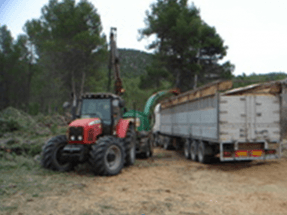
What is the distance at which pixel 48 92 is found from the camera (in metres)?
54.8

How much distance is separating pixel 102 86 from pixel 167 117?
25.3m

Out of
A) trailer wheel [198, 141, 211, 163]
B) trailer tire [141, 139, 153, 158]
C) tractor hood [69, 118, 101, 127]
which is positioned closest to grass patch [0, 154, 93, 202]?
tractor hood [69, 118, 101, 127]

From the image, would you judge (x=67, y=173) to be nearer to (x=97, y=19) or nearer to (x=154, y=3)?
(x=154, y=3)

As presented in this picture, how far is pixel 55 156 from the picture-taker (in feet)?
31.1

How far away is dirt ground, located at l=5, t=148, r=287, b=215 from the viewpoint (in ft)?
19.0

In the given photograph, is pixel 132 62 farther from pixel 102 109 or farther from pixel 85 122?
pixel 85 122

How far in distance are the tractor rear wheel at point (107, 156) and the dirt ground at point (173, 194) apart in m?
0.24

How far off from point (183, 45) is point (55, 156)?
65.8 ft

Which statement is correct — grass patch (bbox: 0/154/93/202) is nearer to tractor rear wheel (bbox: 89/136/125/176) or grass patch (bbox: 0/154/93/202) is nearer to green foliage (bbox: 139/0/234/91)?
tractor rear wheel (bbox: 89/136/125/176)

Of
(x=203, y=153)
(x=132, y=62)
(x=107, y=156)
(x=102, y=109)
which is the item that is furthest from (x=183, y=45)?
(x=132, y=62)

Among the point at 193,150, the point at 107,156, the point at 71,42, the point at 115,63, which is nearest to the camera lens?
the point at 107,156

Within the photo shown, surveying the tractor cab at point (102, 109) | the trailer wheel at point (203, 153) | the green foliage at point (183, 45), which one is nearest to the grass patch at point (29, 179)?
the tractor cab at point (102, 109)

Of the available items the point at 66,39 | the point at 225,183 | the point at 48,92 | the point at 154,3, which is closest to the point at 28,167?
the point at 225,183

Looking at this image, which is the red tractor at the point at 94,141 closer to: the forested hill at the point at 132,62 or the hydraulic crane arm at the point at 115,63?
the hydraulic crane arm at the point at 115,63
